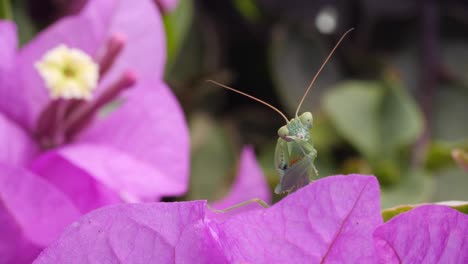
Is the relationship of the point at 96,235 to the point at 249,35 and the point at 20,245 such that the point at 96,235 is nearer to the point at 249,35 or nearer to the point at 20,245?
the point at 20,245

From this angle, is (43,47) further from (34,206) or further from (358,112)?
(358,112)

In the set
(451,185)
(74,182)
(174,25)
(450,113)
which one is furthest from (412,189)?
(74,182)

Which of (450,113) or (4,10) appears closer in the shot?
(4,10)

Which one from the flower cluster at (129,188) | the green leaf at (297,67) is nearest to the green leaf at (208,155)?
the green leaf at (297,67)

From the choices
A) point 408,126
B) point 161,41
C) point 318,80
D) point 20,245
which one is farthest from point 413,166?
point 20,245

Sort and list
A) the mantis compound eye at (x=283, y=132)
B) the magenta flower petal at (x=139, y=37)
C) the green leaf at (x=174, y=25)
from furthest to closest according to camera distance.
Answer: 1. the green leaf at (x=174, y=25)
2. the magenta flower petal at (x=139, y=37)
3. the mantis compound eye at (x=283, y=132)

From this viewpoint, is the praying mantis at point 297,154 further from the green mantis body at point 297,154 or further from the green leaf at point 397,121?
the green leaf at point 397,121
